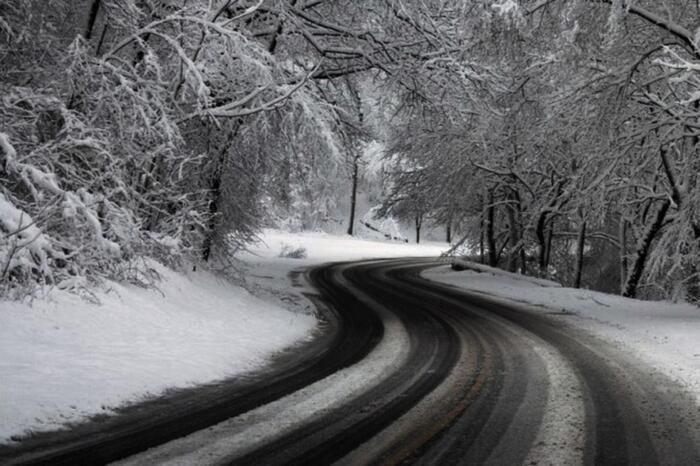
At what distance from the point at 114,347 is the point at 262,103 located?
19.9 ft

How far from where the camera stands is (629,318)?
13133 mm

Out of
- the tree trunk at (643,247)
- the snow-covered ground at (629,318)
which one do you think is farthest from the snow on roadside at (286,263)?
the tree trunk at (643,247)

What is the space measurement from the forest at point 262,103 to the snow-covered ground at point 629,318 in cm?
136

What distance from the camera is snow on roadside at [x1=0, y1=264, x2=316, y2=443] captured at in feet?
17.2

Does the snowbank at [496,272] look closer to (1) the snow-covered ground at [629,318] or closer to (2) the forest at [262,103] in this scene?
(1) the snow-covered ground at [629,318]

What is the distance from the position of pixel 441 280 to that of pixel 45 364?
62.2 ft

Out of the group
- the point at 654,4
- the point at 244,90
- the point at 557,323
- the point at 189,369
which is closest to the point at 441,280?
the point at 557,323

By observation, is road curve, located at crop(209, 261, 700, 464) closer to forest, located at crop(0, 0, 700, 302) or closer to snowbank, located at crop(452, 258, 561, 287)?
forest, located at crop(0, 0, 700, 302)

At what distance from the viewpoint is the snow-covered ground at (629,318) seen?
28.8 feet

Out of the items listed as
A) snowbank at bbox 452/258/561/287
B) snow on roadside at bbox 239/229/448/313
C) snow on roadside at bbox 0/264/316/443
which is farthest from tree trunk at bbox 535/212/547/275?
snow on roadside at bbox 0/264/316/443

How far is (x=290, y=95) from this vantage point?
1120 cm

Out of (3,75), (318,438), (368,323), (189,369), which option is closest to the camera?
(318,438)

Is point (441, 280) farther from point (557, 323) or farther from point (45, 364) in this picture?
point (45, 364)

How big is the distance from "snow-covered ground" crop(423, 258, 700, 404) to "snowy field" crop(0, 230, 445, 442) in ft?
18.0
